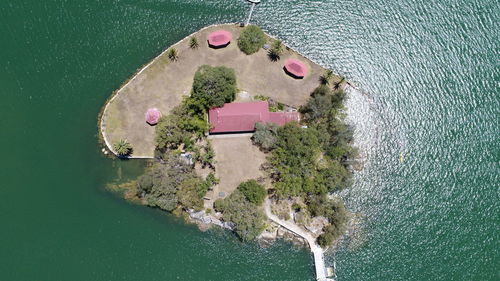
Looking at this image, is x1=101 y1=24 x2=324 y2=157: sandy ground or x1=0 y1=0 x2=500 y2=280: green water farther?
x1=101 y1=24 x2=324 y2=157: sandy ground

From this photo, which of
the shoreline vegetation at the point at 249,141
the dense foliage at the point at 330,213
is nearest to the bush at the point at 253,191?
the shoreline vegetation at the point at 249,141

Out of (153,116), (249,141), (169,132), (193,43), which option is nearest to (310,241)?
(249,141)

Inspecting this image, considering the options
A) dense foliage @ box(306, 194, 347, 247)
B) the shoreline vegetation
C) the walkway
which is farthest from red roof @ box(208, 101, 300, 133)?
dense foliage @ box(306, 194, 347, 247)

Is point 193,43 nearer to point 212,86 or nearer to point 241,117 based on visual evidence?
point 212,86

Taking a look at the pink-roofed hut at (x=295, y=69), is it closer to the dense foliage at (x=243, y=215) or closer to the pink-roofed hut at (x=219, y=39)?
the pink-roofed hut at (x=219, y=39)

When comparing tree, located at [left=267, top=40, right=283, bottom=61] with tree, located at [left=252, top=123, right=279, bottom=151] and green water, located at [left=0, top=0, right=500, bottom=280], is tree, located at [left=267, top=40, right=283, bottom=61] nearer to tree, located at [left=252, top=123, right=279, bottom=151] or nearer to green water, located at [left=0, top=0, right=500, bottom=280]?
green water, located at [left=0, top=0, right=500, bottom=280]
